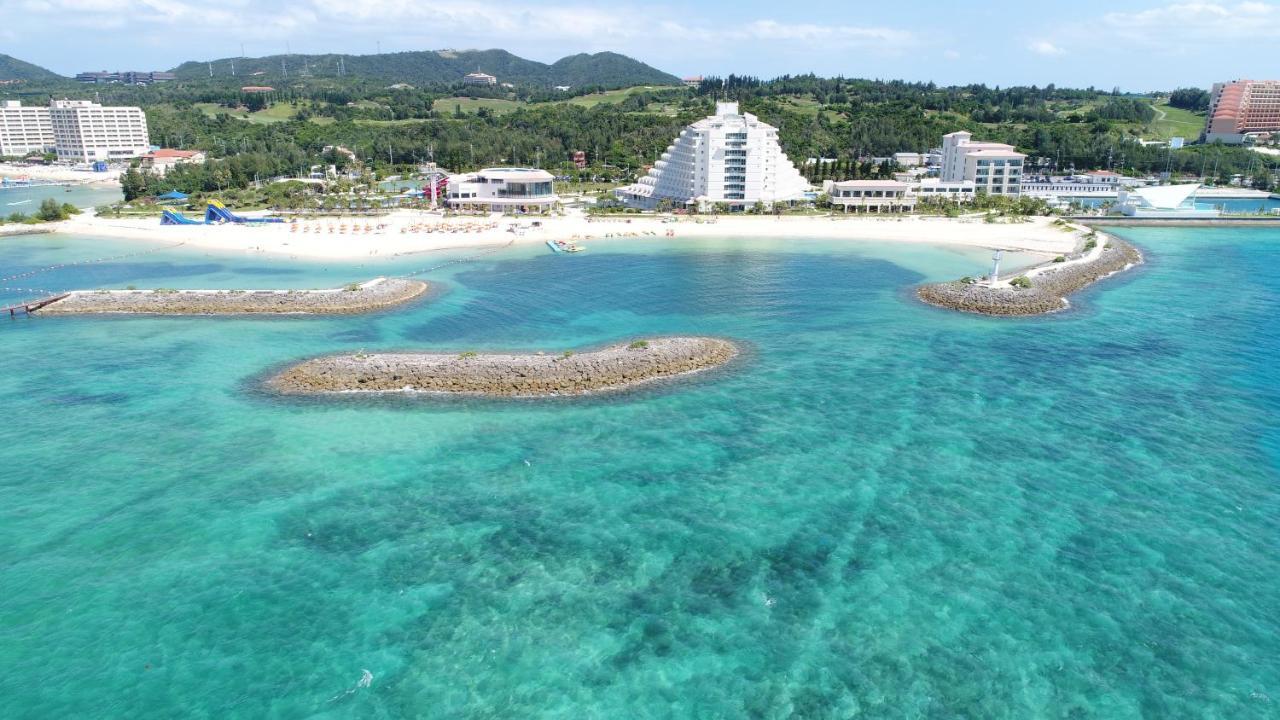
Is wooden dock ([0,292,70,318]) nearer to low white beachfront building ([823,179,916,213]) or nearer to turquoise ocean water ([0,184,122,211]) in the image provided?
turquoise ocean water ([0,184,122,211])

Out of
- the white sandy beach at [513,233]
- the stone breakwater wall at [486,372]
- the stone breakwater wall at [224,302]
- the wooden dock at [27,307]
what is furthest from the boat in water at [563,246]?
the wooden dock at [27,307]

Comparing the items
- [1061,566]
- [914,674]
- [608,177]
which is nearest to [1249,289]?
[1061,566]

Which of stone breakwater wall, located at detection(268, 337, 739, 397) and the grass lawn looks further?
the grass lawn

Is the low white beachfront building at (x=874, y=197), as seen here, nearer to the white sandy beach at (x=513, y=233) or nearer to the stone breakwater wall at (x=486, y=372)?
the white sandy beach at (x=513, y=233)

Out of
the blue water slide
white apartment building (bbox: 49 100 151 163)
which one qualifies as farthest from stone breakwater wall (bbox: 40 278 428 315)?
white apartment building (bbox: 49 100 151 163)

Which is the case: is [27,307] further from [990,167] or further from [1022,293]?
[990,167]

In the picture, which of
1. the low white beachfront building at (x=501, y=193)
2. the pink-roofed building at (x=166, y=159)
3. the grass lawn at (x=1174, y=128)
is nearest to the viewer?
the low white beachfront building at (x=501, y=193)

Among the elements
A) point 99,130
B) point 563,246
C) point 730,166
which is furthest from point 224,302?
point 99,130
